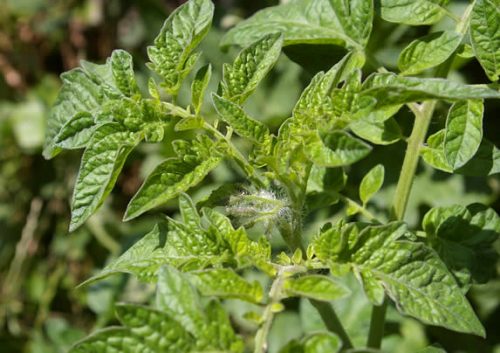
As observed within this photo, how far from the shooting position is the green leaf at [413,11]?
4.72ft

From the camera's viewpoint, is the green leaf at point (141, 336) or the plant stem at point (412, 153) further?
the plant stem at point (412, 153)

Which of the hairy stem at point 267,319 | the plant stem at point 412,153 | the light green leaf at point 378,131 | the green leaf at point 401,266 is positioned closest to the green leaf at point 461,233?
the plant stem at point 412,153

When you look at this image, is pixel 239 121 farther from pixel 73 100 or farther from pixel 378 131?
pixel 73 100

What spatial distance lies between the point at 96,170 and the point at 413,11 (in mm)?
645

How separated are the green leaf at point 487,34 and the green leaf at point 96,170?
56cm

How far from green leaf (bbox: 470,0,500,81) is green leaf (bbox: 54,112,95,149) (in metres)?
0.63

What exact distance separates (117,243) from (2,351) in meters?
0.52

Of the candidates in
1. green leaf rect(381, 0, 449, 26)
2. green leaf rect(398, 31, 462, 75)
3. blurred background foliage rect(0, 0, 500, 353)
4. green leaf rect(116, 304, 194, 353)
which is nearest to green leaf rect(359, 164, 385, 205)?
green leaf rect(398, 31, 462, 75)

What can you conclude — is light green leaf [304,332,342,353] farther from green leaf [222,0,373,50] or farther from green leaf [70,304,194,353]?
green leaf [222,0,373,50]

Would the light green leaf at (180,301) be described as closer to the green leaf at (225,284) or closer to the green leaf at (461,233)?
the green leaf at (225,284)

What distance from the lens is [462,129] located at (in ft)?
4.15

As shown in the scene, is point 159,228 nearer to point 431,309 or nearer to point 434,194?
point 431,309

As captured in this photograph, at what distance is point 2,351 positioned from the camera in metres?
2.67

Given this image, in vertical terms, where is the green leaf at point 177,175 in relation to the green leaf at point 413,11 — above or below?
below
